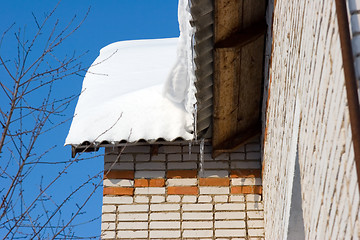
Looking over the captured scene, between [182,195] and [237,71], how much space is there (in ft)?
4.49

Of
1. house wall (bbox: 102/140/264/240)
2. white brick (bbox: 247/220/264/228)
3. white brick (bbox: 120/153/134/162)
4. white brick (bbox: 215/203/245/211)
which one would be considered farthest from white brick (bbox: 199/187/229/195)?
white brick (bbox: 120/153/134/162)

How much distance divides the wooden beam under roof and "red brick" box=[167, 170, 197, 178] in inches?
10.0

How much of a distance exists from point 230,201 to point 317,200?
318cm

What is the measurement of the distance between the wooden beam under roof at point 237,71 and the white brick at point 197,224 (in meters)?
0.60

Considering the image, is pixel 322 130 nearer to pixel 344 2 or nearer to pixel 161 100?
pixel 344 2

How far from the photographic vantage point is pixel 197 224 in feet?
18.6

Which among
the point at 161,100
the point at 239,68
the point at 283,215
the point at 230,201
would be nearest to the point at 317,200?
the point at 283,215

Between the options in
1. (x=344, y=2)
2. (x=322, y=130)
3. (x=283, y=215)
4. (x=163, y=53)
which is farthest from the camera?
(x=163, y=53)

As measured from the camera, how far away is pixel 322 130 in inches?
94.4

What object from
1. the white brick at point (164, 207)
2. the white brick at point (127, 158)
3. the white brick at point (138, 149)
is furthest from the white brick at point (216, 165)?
the white brick at point (127, 158)

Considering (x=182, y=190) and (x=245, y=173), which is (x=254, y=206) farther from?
(x=182, y=190)

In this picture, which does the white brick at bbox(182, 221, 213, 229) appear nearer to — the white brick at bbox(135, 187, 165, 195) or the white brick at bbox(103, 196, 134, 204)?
the white brick at bbox(135, 187, 165, 195)

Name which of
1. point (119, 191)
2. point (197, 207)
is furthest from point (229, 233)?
point (119, 191)

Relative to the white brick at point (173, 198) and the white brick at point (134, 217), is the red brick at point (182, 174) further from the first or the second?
the white brick at point (134, 217)
